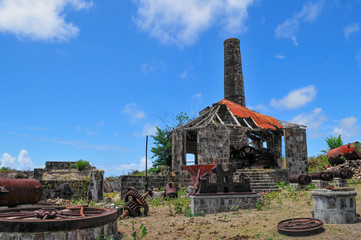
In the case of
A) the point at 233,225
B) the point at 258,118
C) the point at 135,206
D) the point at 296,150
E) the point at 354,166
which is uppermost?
the point at 258,118

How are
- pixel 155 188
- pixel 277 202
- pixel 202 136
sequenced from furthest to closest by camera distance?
pixel 202 136 < pixel 155 188 < pixel 277 202

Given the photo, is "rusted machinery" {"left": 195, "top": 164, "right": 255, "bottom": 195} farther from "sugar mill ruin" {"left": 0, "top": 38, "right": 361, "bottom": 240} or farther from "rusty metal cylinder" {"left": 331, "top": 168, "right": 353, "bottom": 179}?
"rusty metal cylinder" {"left": 331, "top": 168, "right": 353, "bottom": 179}

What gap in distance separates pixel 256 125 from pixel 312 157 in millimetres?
9660

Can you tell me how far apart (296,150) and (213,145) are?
5.94 meters

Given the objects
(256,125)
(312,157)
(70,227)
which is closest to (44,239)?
(70,227)

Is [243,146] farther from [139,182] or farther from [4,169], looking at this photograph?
[4,169]

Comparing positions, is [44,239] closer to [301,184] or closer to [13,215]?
[13,215]

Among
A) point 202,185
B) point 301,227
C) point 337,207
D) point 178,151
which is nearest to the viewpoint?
point 301,227

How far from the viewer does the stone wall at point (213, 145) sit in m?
16.8

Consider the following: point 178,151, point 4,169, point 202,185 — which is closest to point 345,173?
point 202,185

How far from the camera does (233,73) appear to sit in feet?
96.3

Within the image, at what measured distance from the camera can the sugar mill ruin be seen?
19.3ft

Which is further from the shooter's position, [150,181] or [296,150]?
[296,150]

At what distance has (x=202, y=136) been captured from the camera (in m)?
16.8
